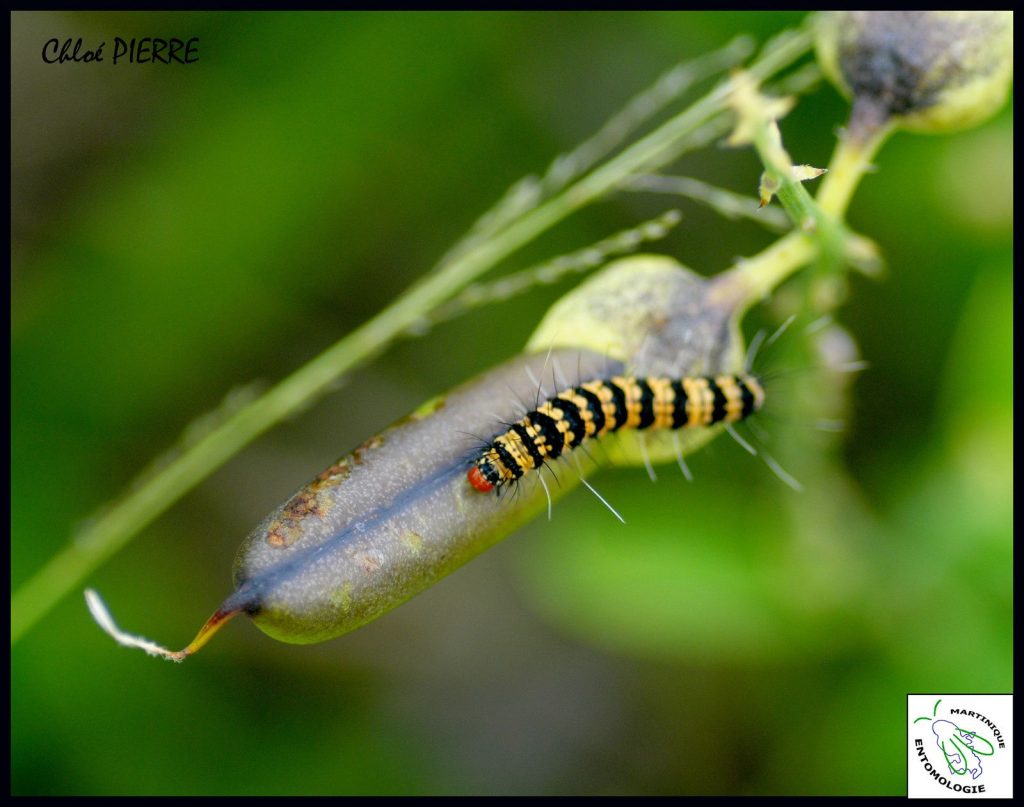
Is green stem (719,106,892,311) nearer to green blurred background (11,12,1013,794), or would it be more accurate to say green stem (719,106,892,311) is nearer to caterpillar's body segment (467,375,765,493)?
caterpillar's body segment (467,375,765,493)

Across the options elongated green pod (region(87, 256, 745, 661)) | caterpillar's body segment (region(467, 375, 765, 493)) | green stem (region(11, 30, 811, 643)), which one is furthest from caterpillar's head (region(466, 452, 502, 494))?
green stem (region(11, 30, 811, 643))

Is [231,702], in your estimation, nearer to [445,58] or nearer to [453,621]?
[453,621]

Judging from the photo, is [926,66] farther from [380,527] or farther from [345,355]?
[345,355]

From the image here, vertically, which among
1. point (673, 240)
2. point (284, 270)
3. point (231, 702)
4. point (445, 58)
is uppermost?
point (445, 58)

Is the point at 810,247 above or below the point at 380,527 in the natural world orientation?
above

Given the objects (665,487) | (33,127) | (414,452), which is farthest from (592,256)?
(33,127)

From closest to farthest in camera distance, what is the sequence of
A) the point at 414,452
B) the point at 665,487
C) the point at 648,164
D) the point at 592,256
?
the point at 414,452, the point at 592,256, the point at 648,164, the point at 665,487

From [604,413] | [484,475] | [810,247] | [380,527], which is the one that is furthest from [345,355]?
[810,247]
